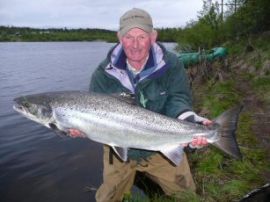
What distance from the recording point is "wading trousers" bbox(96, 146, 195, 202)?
5.50 m

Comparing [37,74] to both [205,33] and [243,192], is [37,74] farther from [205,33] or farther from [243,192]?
[243,192]

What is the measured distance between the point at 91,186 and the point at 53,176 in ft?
3.79

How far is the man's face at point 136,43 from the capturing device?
4789 millimetres

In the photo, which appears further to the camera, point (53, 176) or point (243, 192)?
point (53, 176)

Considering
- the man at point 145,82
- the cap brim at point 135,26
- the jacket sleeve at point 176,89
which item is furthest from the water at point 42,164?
the cap brim at point 135,26

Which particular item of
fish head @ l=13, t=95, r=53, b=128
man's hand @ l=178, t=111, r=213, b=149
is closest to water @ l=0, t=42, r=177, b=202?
fish head @ l=13, t=95, r=53, b=128

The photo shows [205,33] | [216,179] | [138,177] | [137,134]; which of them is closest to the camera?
[137,134]

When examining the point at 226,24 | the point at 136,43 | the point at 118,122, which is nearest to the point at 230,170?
the point at 118,122

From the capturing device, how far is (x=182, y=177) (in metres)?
5.54

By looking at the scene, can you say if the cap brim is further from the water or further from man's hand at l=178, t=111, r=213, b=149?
the water

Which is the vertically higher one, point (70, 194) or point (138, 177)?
point (138, 177)

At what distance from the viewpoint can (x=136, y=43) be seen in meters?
4.80

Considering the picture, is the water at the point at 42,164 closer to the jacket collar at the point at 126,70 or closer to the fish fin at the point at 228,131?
the jacket collar at the point at 126,70

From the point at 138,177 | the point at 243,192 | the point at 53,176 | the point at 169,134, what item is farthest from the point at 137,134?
the point at 53,176
